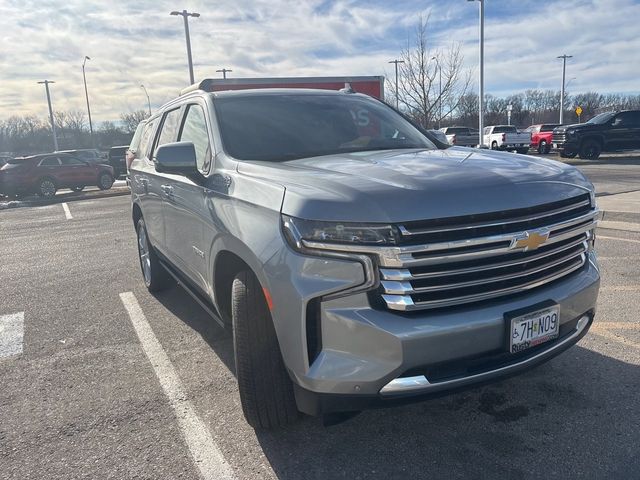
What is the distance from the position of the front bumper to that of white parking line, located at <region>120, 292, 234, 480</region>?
0.64 meters

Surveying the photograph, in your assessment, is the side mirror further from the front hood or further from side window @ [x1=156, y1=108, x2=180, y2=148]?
side window @ [x1=156, y1=108, x2=180, y2=148]

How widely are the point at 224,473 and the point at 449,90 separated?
24406 millimetres

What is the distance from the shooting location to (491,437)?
2.81m

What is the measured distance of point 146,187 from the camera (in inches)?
203

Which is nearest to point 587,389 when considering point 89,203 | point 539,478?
point 539,478

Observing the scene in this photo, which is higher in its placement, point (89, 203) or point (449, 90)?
point (449, 90)

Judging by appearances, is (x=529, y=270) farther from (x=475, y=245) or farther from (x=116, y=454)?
(x=116, y=454)

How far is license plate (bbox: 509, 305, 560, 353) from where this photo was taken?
241cm

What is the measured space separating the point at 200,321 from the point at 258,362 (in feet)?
7.85

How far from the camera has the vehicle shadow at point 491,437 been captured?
2.56 m

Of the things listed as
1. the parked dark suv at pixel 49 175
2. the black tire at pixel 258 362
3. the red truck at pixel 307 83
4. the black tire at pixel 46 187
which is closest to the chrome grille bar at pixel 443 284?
the black tire at pixel 258 362

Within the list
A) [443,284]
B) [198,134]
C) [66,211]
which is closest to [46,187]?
[66,211]

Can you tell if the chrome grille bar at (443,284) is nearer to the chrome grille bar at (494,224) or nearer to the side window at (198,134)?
the chrome grille bar at (494,224)

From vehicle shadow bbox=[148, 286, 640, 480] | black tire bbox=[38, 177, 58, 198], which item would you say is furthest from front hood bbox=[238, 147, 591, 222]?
black tire bbox=[38, 177, 58, 198]
